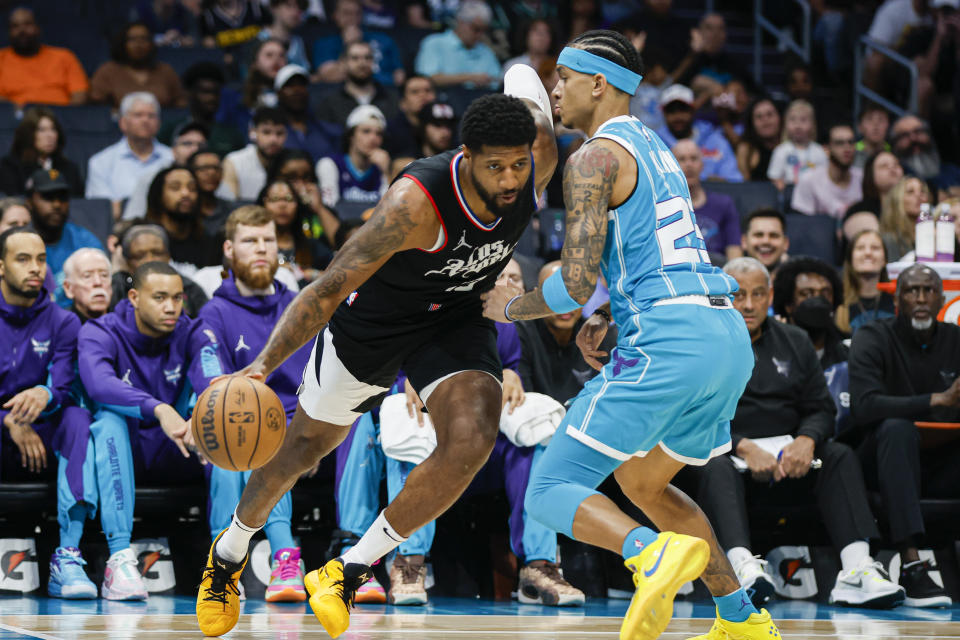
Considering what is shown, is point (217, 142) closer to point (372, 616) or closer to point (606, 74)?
point (372, 616)

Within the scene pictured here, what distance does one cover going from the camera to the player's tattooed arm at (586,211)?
368 centimetres

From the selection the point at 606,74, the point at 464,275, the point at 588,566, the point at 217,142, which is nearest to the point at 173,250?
the point at 217,142

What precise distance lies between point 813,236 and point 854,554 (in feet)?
12.3

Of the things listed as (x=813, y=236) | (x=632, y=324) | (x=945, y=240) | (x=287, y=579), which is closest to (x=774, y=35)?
(x=813, y=236)

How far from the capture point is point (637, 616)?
3.33 metres

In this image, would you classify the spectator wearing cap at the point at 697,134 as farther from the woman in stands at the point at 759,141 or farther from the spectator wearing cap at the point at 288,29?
the spectator wearing cap at the point at 288,29

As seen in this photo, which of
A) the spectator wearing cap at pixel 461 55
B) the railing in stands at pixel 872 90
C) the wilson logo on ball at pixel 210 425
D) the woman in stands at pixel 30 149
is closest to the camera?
the wilson logo on ball at pixel 210 425

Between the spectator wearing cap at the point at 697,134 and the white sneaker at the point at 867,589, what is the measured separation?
15.2ft

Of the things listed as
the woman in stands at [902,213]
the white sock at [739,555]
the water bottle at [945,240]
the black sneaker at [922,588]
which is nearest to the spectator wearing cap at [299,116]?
the woman in stands at [902,213]

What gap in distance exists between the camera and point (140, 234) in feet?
23.6

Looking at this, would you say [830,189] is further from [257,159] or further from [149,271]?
[149,271]

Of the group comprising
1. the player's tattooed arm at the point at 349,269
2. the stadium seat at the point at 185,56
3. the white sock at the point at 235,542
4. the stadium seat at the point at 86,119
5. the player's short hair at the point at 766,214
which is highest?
the stadium seat at the point at 185,56

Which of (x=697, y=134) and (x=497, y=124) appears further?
(x=697, y=134)

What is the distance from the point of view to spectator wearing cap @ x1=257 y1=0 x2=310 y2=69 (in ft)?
36.8
